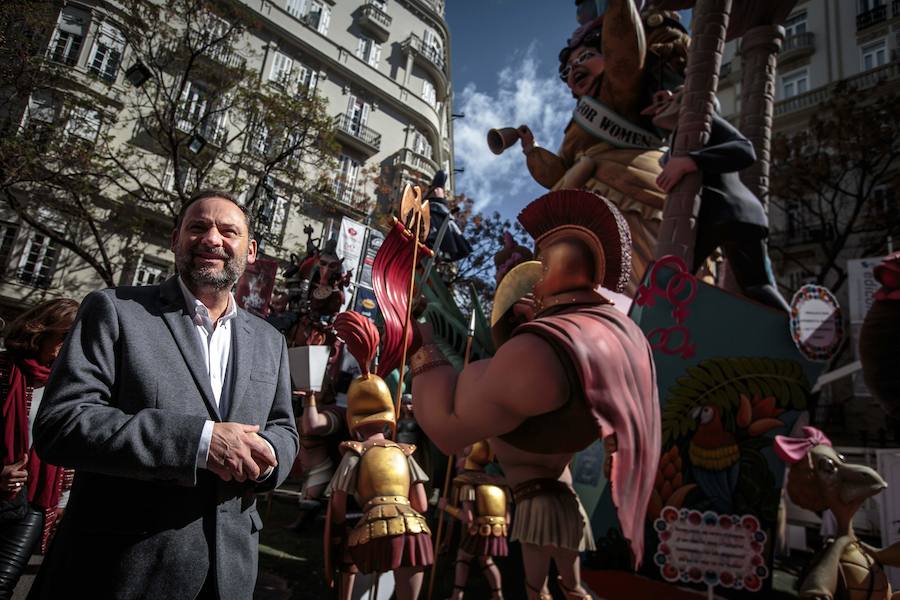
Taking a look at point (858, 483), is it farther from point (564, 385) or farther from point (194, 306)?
point (194, 306)

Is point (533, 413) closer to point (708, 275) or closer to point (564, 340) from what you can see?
point (564, 340)

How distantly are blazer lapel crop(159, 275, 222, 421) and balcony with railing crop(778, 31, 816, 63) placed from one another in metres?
23.6

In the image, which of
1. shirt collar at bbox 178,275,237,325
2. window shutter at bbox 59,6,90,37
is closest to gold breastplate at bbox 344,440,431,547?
shirt collar at bbox 178,275,237,325

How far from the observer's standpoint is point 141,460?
126 centimetres

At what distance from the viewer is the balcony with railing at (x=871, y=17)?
1813cm

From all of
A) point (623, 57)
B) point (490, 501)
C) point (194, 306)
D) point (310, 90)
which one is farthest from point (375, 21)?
point (194, 306)

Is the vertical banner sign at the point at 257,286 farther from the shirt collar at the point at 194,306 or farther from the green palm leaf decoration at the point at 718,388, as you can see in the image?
the shirt collar at the point at 194,306

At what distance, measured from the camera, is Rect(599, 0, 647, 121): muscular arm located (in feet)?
15.3

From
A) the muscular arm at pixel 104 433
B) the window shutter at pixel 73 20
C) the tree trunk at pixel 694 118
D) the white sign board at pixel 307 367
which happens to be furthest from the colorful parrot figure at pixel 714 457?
the window shutter at pixel 73 20

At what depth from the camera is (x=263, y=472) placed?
149 cm

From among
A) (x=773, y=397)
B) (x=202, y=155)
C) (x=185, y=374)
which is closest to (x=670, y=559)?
(x=773, y=397)

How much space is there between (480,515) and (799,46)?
23.3 m

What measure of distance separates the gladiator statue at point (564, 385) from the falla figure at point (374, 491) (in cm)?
30

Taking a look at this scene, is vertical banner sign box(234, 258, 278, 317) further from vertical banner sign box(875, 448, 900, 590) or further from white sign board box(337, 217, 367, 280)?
vertical banner sign box(875, 448, 900, 590)
